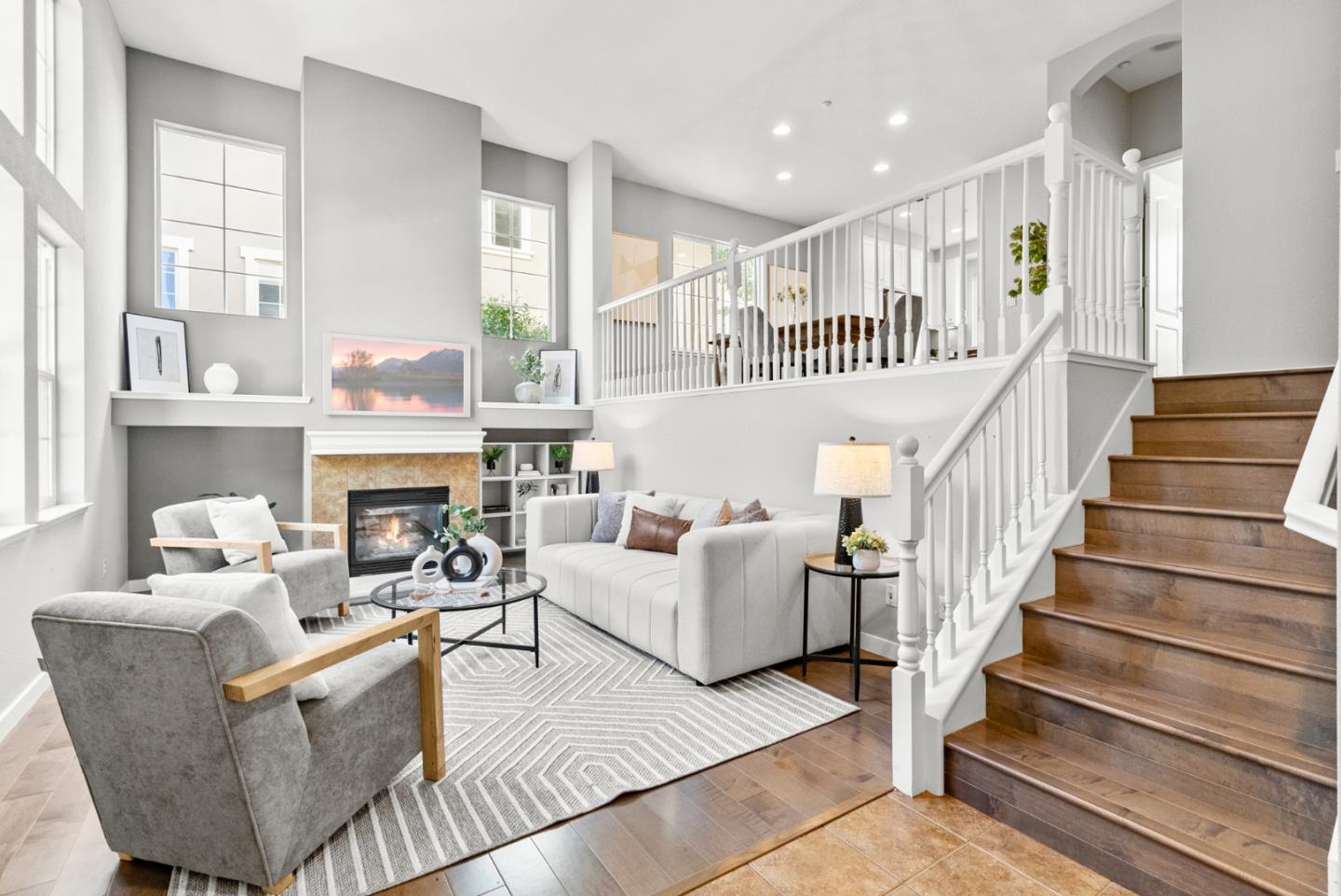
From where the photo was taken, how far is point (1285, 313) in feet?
11.1

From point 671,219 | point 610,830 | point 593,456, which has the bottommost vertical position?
point 610,830

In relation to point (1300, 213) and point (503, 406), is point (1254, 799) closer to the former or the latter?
point (1300, 213)

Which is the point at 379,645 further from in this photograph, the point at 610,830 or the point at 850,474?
the point at 850,474

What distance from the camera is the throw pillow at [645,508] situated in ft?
14.3

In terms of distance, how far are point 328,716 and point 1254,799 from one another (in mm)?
2520

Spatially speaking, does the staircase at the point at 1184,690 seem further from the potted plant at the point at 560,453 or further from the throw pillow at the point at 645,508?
the potted plant at the point at 560,453

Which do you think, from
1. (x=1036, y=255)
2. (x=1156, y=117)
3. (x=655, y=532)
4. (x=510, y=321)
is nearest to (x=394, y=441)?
(x=510, y=321)

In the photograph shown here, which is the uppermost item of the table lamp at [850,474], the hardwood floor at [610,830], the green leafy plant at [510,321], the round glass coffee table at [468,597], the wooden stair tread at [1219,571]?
the green leafy plant at [510,321]

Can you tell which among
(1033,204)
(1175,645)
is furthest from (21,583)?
(1033,204)

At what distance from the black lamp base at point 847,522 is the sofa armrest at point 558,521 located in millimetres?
2053

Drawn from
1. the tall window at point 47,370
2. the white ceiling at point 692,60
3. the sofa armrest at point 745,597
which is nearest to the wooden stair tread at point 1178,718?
the sofa armrest at point 745,597

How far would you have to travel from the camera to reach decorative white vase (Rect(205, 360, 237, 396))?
194 inches

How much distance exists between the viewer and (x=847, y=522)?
10.6 feet

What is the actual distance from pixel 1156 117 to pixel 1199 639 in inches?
201
